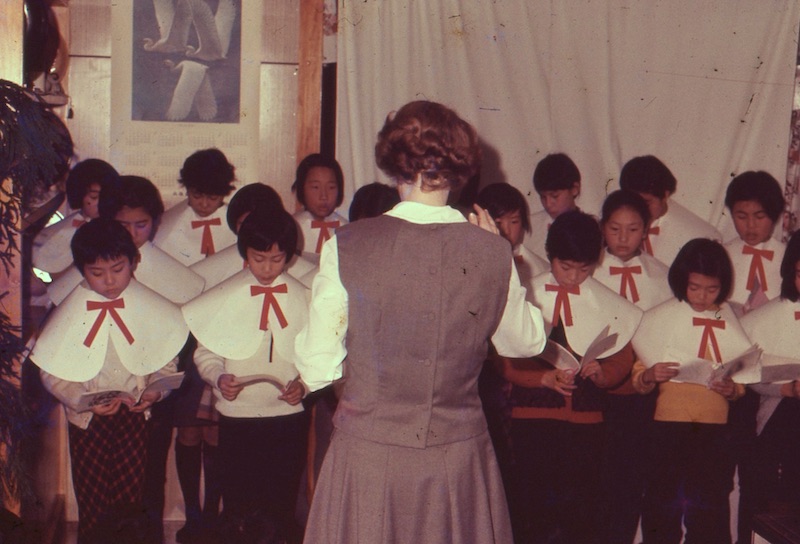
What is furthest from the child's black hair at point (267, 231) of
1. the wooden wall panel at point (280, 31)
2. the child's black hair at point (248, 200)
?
the wooden wall panel at point (280, 31)

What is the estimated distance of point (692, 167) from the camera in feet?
17.3

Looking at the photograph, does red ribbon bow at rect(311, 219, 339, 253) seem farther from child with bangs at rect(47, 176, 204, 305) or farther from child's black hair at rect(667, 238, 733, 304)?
child's black hair at rect(667, 238, 733, 304)

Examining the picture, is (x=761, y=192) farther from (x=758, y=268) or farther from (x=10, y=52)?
(x=10, y=52)

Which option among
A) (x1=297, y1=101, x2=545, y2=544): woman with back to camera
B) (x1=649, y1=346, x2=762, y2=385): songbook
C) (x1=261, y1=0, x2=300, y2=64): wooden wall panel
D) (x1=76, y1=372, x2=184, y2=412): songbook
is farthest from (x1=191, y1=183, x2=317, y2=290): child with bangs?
(x1=297, y1=101, x2=545, y2=544): woman with back to camera

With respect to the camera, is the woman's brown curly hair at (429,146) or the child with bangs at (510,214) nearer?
the woman's brown curly hair at (429,146)

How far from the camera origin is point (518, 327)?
2.59m

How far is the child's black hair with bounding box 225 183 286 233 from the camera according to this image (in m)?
4.75

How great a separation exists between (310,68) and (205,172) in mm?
707

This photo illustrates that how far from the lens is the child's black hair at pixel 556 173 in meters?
5.05

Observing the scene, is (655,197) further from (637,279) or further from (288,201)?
(288,201)

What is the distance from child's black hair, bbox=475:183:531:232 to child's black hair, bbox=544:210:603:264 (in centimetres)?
34

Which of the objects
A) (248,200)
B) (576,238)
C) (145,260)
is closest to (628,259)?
(576,238)

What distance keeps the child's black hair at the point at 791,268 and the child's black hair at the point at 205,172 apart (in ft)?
8.43

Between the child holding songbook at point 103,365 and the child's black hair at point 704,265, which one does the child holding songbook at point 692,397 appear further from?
the child holding songbook at point 103,365
